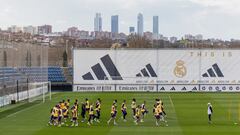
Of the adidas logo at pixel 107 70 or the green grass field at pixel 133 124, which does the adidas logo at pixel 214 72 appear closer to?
the adidas logo at pixel 107 70

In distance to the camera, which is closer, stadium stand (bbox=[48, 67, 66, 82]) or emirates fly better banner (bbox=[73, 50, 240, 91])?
emirates fly better banner (bbox=[73, 50, 240, 91])

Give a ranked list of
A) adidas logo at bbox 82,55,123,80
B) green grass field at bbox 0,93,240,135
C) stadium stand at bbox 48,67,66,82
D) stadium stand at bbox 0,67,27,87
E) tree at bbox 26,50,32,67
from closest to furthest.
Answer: green grass field at bbox 0,93,240,135 < stadium stand at bbox 0,67,27,87 < tree at bbox 26,50,32,67 < adidas logo at bbox 82,55,123,80 < stadium stand at bbox 48,67,66,82

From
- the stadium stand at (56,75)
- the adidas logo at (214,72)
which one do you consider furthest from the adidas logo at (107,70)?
the adidas logo at (214,72)

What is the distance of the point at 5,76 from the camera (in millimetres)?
51875

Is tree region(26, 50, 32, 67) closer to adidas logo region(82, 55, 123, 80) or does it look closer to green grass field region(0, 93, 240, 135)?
adidas logo region(82, 55, 123, 80)

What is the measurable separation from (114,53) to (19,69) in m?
19.3

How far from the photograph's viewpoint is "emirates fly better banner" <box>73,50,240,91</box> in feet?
243

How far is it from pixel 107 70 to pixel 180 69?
10138mm

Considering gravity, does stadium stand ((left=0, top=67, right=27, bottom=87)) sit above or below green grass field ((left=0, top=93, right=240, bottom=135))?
above

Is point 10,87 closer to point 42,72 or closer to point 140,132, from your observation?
point 42,72

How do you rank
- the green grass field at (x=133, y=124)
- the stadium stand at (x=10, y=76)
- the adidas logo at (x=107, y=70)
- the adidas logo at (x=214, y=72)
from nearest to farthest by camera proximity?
the green grass field at (x=133, y=124) < the stadium stand at (x=10, y=76) < the adidas logo at (x=214, y=72) < the adidas logo at (x=107, y=70)

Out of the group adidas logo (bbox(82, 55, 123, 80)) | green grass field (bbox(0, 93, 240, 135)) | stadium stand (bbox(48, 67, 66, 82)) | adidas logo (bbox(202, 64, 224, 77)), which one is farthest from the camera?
stadium stand (bbox(48, 67, 66, 82))

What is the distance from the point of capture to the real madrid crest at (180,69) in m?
74.2

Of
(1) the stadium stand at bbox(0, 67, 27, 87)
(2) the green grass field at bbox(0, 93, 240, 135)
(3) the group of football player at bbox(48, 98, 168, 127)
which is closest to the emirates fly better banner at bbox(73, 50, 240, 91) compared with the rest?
(1) the stadium stand at bbox(0, 67, 27, 87)
